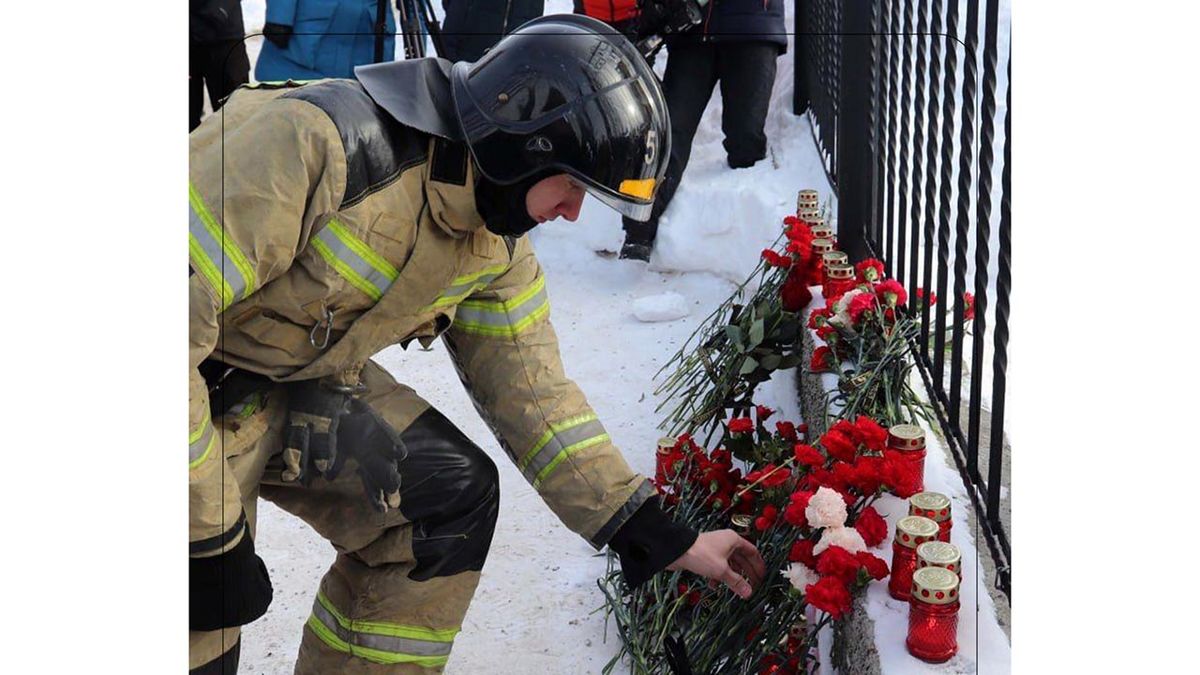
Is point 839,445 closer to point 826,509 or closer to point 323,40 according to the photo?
point 826,509

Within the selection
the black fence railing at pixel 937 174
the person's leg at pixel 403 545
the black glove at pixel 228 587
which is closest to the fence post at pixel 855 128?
the black fence railing at pixel 937 174

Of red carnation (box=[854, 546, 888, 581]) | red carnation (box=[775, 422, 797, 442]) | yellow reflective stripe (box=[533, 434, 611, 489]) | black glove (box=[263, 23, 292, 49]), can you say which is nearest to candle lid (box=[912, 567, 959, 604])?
red carnation (box=[854, 546, 888, 581])

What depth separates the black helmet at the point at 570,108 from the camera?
1.69 metres

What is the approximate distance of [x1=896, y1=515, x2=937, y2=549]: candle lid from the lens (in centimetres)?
185

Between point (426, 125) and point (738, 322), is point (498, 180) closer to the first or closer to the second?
point (426, 125)

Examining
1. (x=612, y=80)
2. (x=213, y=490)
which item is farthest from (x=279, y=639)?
(x=612, y=80)

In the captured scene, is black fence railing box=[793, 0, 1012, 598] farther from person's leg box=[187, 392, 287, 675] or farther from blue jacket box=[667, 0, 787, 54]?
person's leg box=[187, 392, 287, 675]

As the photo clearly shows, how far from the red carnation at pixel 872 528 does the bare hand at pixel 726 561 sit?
0.56 feet

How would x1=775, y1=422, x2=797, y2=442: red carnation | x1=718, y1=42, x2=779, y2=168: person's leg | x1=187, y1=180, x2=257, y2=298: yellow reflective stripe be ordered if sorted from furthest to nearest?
1. x1=775, y1=422, x2=797, y2=442: red carnation
2. x1=718, y1=42, x2=779, y2=168: person's leg
3. x1=187, y1=180, x2=257, y2=298: yellow reflective stripe

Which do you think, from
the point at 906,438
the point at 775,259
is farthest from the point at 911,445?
the point at 775,259

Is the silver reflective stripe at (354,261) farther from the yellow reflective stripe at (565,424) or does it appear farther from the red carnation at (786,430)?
the red carnation at (786,430)

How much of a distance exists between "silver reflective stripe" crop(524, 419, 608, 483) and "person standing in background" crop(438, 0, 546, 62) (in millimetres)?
515

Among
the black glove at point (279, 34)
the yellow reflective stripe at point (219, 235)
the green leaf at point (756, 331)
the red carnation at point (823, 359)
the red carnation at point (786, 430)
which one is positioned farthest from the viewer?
the red carnation at point (823, 359)

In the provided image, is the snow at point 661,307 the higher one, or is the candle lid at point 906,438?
the snow at point 661,307
